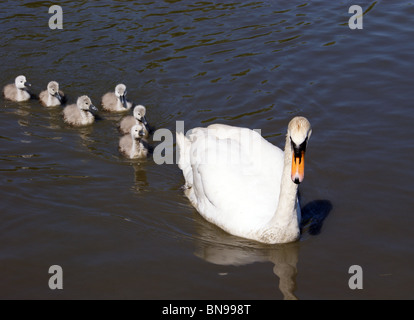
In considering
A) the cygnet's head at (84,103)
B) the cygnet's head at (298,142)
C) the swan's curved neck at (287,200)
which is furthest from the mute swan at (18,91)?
the cygnet's head at (298,142)

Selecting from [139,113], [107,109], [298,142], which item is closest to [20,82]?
[107,109]

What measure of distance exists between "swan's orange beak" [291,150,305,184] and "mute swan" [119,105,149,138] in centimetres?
448

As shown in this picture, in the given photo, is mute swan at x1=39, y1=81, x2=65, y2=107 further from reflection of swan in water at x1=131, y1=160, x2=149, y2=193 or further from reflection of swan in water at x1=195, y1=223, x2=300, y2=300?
reflection of swan in water at x1=195, y1=223, x2=300, y2=300

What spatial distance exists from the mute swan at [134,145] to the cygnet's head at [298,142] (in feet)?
12.7

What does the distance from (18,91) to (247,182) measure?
6038mm

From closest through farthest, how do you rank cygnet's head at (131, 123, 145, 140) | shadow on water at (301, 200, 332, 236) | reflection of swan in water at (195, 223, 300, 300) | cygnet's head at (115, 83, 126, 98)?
reflection of swan in water at (195, 223, 300, 300) → shadow on water at (301, 200, 332, 236) → cygnet's head at (131, 123, 145, 140) → cygnet's head at (115, 83, 126, 98)

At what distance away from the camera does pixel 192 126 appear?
36.8 ft

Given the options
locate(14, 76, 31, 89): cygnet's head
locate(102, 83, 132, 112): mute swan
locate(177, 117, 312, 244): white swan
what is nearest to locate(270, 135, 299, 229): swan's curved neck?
locate(177, 117, 312, 244): white swan

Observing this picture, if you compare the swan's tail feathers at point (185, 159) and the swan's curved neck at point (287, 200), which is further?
the swan's tail feathers at point (185, 159)

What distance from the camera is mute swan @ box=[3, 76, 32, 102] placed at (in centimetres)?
1214

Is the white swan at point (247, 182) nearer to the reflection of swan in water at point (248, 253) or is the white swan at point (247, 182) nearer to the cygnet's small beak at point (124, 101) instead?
the reflection of swan in water at point (248, 253)

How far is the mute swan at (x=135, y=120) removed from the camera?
432 inches

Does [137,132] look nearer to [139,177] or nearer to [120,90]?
[139,177]

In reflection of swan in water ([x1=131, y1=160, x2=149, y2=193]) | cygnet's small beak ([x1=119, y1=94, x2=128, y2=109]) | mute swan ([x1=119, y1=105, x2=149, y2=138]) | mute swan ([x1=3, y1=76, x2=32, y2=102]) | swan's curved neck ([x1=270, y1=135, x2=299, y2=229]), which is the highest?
mute swan ([x1=3, y1=76, x2=32, y2=102])
